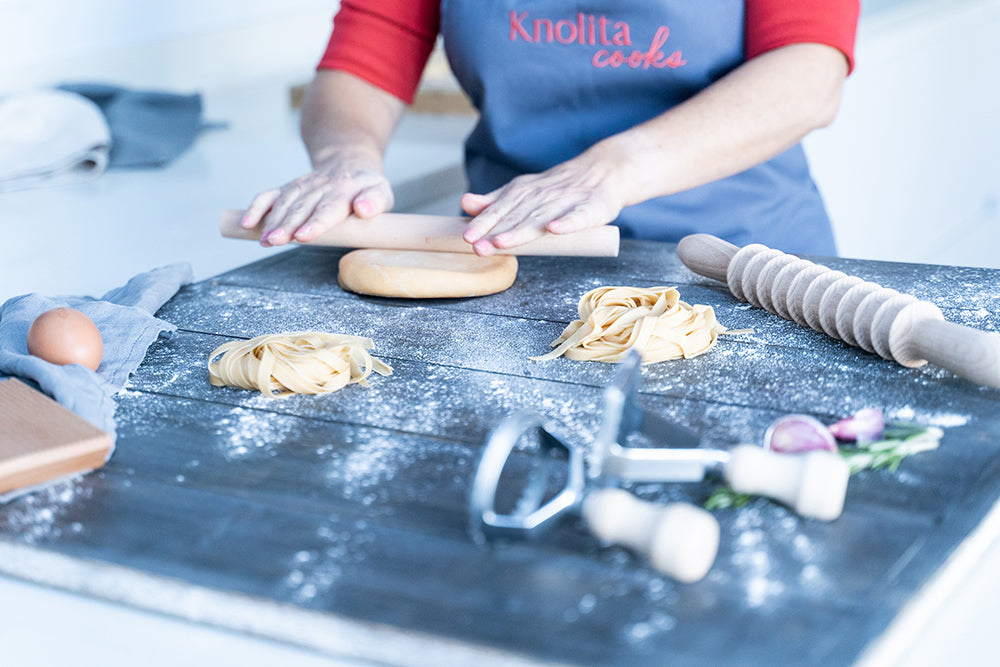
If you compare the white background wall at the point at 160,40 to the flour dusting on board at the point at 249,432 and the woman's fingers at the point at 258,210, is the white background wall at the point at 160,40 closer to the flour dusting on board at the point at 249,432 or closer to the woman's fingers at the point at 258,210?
the woman's fingers at the point at 258,210

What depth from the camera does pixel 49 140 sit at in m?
1.90

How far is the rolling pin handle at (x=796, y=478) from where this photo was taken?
643 mm

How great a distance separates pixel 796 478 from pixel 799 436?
0.25 feet

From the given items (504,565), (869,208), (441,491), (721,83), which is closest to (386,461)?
(441,491)

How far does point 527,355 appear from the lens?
3.18ft

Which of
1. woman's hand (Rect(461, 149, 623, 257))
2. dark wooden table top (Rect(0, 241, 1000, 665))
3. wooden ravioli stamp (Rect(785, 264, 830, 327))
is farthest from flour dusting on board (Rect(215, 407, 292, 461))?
wooden ravioli stamp (Rect(785, 264, 830, 327))

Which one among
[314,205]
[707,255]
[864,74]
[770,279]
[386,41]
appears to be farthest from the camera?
[864,74]

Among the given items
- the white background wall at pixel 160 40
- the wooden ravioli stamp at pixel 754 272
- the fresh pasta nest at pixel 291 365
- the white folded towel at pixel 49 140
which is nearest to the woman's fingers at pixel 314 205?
the fresh pasta nest at pixel 291 365

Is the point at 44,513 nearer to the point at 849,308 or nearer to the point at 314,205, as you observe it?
the point at 314,205

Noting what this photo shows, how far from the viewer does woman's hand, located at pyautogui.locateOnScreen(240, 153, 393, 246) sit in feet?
3.96

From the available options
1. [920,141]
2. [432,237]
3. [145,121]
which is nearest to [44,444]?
[432,237]

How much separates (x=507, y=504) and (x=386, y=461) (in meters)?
0.12

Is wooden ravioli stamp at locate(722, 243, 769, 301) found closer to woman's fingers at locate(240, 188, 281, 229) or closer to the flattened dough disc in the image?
the flattened dough disc

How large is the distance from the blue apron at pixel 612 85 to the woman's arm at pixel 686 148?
0.29 ft
